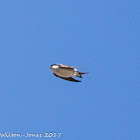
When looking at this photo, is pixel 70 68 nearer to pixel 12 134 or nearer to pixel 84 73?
pixel 84 73

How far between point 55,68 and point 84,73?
1.17 m

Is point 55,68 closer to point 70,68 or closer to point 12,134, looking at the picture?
point 70,68

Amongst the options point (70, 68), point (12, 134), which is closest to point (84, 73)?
point (70, 68)

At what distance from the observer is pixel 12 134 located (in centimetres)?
1897

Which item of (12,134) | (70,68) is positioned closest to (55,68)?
(70,68)

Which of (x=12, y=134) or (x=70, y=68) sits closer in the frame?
(x=70, y=68)

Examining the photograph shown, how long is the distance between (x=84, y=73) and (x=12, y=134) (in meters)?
6.39

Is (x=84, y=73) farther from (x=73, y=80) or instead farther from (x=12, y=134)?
(x=12, y=134)

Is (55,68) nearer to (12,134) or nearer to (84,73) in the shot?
(84,73)

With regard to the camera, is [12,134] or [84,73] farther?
[12,134]

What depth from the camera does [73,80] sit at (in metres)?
15.3

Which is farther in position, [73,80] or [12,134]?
[12,134]

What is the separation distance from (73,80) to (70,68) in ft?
3.30

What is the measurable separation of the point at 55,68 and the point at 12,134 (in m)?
5.76
